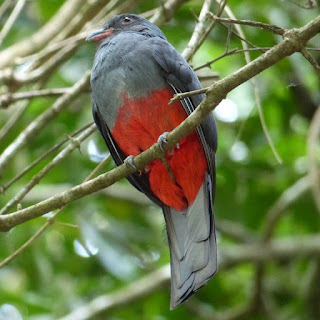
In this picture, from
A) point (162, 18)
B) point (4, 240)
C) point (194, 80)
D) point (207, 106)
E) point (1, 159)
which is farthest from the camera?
point (4, 240)

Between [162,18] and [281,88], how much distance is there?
1775 millimetres

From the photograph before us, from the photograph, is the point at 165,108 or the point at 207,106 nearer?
the point at 207,106

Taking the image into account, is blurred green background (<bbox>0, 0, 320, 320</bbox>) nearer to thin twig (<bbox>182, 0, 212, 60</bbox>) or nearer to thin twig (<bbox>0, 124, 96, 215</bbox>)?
thin twig (<bbox>182, 0, 212, 60</bbox>)

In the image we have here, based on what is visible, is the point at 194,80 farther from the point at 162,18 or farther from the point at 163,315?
the point at 163,315

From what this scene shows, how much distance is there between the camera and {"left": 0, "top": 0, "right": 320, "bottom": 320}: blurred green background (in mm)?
5375

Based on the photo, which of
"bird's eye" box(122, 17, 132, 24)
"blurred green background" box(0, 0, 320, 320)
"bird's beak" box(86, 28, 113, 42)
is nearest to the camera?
"bird's beak" box(86, 28, 113, 42)

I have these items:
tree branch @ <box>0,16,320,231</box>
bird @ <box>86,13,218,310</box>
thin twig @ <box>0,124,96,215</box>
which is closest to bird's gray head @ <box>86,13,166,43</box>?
bird @ <box>86,13,218,310</box>

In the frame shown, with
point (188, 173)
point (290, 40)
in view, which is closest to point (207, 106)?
point (290, 40)

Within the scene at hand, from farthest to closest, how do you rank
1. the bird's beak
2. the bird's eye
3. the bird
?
the bird's eye
the bird's beak
the bird

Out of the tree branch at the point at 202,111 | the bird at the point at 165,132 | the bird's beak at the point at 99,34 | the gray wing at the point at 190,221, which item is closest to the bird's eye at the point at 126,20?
the bird's beak at the point at 99,34

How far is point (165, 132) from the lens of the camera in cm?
374

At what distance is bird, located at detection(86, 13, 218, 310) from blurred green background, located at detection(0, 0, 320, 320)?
1.19 meters

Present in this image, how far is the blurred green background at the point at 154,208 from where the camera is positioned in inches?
212

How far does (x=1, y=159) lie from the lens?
3674 millimetres
